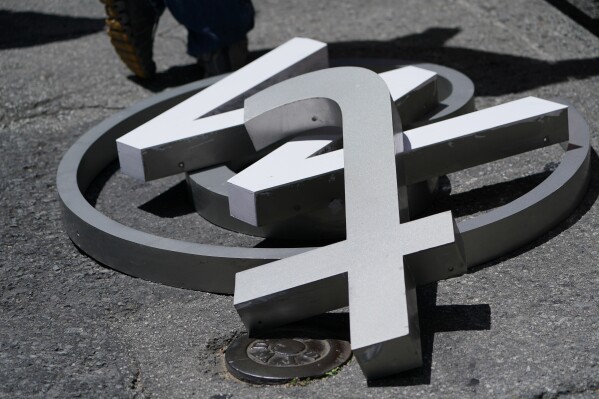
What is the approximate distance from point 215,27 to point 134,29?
46cm

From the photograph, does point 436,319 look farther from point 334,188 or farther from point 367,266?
point 334,188

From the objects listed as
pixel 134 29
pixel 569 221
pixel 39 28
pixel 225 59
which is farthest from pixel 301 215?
pixel 39 28

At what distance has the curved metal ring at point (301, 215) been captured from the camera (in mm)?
3490

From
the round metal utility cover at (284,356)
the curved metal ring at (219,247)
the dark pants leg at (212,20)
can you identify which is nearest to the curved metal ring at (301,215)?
the curved metal ring at (219,247)

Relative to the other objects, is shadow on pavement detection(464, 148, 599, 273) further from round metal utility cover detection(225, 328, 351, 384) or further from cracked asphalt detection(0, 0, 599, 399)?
round metal utility cover detection(225, 328, 351, 384)

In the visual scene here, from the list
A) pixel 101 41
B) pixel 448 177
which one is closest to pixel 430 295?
pixel 448 177

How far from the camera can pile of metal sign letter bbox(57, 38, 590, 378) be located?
9.32 ft

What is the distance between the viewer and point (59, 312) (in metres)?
3.34

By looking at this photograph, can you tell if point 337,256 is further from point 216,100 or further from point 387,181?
point 216,100

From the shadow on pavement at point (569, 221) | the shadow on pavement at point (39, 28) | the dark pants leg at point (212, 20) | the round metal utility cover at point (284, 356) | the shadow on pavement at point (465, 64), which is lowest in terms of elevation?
the shadow on pavement at point (39, 28)

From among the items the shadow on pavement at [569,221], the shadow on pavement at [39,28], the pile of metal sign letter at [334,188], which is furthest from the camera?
the shadow on pavement at [39,28]

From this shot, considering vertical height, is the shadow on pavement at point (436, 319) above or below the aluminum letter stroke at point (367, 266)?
below

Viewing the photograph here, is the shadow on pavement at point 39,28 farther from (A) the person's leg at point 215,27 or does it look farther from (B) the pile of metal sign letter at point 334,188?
(B) the pile of metal sign letter at point 334,188

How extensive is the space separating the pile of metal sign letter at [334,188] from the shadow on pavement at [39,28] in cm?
212
